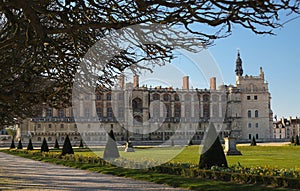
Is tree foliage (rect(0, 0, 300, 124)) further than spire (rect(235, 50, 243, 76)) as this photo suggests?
No

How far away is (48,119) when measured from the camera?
202 ft

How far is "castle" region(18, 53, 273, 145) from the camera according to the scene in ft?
198

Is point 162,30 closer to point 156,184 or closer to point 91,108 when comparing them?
point 156,184

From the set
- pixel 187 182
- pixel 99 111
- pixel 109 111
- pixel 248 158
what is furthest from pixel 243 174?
pixel 109 111

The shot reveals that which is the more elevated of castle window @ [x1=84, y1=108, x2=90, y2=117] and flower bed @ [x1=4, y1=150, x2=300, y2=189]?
castle window @ [x1=84, y1=108, x2=90, y2=117]

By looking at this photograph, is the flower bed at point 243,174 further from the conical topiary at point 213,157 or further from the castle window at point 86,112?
the castle window at point 86,112

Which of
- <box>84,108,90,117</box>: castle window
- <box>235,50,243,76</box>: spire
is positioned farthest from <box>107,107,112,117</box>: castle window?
<box>235,50,243,76</box>: spire

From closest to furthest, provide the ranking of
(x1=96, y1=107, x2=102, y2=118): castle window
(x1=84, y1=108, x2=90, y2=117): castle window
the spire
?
(x1=84, y1=108, x2=90, y2=117): castle window
(x1=96, y1=107, x2=102, y2=118): castle window
the spire

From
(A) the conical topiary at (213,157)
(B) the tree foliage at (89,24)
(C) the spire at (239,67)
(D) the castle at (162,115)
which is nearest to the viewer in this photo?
(B) the tree foliage at (89,24)

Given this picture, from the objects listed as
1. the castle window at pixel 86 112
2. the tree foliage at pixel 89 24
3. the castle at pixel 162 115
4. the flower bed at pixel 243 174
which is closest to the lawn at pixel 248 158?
the flower bed at pixel 243 174

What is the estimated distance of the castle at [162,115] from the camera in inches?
2378

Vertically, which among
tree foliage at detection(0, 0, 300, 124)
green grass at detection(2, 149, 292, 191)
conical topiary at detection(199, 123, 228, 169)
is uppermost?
tree foliage at detection(0, 0, 300, 124)

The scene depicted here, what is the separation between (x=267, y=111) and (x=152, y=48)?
66857 mm

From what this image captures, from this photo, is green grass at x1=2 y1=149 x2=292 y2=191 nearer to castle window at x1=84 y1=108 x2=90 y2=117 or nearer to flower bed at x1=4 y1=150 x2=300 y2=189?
flower bed at x1=4 y1=150 x2=300 y2=189
